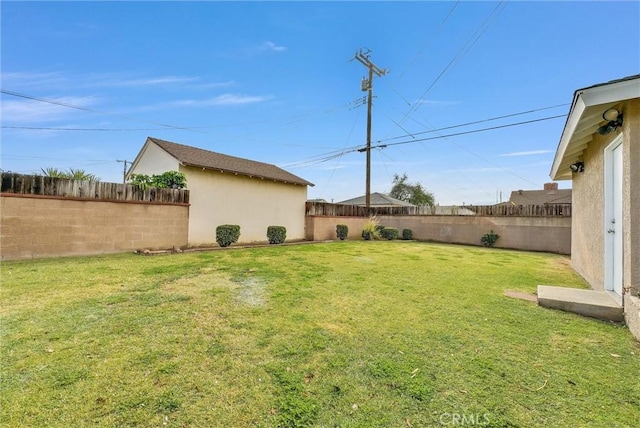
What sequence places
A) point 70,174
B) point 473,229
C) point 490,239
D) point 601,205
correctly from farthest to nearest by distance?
1. point 473,229
2. point 490,239
3. point 70,174
4. point 601,205

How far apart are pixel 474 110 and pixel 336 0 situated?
7886mm

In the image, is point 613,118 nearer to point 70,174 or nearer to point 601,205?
point 601,205

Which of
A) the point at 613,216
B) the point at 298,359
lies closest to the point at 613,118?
the point at 613,216

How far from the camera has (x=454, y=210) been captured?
49.7 ft

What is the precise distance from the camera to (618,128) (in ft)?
12.6

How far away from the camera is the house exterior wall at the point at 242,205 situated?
10.4m

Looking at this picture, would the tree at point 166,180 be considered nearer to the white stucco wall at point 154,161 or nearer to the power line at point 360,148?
→ the white stucco wall at point 154,161

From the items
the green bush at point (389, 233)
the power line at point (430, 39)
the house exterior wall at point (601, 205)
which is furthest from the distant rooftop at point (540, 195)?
the house exterior wall at point (601, 205)

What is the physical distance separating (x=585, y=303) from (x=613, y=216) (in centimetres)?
161

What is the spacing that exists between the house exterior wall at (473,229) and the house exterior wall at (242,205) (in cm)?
120

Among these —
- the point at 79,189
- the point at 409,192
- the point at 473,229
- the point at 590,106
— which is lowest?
the point at 473,229

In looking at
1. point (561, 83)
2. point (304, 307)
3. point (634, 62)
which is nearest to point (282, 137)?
point (561, 83)

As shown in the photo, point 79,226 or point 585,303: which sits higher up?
point 79,226

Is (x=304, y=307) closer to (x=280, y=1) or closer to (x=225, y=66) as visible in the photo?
(x=280, y=1)
